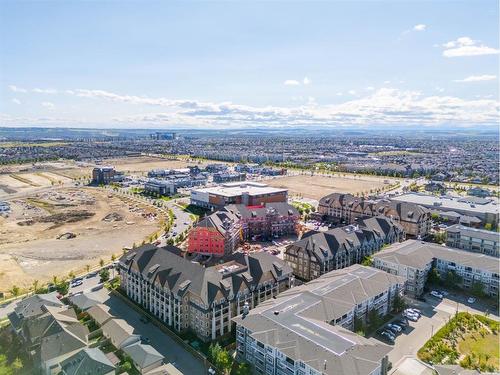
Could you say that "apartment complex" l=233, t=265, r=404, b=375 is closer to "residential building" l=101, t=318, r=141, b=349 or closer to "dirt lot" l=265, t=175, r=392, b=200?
"residential building" l=101, t=318, r=141, b=349

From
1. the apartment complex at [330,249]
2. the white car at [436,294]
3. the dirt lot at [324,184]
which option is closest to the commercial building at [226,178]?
the dirt lot at [324,184]

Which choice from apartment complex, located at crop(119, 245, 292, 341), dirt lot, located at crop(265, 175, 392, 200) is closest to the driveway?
apartment complex, located at crop(119, 245, 292, 341)

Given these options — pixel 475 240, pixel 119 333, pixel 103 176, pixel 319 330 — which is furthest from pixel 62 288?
pixel 103 176

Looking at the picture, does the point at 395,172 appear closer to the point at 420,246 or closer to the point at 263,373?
the point at 420,246

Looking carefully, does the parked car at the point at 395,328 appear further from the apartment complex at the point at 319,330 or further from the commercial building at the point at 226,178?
the commercial building at the point at 226,178

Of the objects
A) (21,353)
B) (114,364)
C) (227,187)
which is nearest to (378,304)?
(114,364)

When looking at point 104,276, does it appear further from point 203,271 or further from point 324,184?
point 324,184
